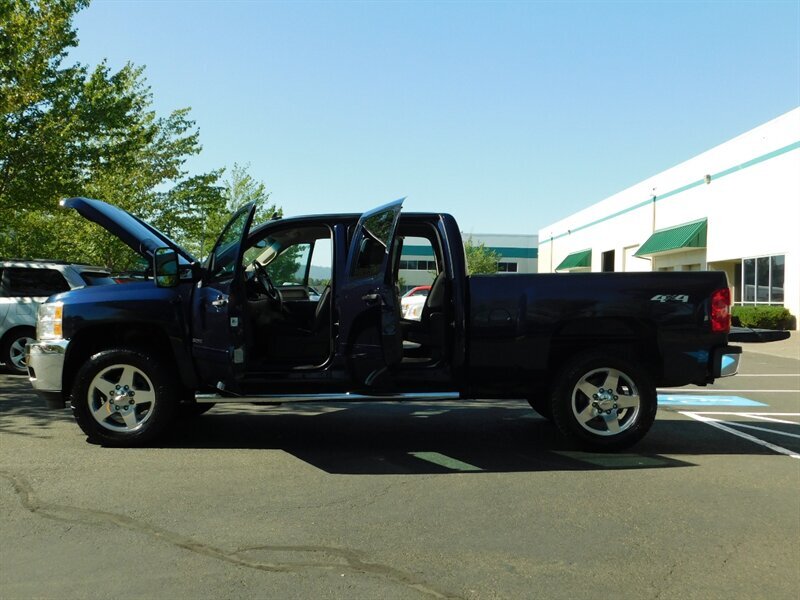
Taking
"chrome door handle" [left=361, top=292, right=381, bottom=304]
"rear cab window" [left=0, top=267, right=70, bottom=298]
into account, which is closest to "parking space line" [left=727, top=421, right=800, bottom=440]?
"chrome door handle" [left=361, top=292, right=381, bottom=304]

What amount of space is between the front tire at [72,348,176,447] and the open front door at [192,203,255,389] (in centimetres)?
42

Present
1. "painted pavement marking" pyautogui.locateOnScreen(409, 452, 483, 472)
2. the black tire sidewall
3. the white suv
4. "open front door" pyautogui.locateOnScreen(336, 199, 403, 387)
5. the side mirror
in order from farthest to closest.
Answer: the black tire sidewall → the white suv → the side mirror → "open front door" pyautogui.locateOnScreen(336, 199, 403, 387) → "painted pavement marking" pyautogui.locateOnScreen(409, 452, 483, 472)

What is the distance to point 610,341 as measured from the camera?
677 cm

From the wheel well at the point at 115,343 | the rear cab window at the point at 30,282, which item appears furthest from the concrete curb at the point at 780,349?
the wheel well at the point at 115,343

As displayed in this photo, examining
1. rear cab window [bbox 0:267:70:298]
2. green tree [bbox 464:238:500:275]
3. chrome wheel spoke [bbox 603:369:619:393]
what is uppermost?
green tree [bbox 464:238:500:275]

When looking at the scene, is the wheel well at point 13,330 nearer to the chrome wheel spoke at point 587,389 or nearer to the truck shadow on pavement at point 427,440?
the truck shadow on pavement at point 427,440

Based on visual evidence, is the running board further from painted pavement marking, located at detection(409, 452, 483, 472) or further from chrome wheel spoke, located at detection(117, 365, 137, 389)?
chrome wheel spoke, located at detection(117, 365, 137, 389)

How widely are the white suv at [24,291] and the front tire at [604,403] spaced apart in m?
8.09

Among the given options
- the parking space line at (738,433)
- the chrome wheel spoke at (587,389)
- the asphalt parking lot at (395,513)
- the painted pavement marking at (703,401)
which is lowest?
the asphalt parking lot at (395,513)

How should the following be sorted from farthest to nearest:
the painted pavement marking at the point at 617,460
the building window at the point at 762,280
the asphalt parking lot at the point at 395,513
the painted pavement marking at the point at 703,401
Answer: the building window at the point at 762,280, the painted pavement marking at the point at 703,401, the painted pavement marking at the point at 617,460, the asphalt parking lot at the point at 395,513

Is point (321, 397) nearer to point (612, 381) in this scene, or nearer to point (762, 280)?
point (612, 381)

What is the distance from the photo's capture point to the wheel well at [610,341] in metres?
6.64

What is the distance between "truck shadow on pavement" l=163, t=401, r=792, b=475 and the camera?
6105mm

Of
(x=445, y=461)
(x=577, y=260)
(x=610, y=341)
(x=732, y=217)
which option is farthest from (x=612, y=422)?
(x=577, y=260)
